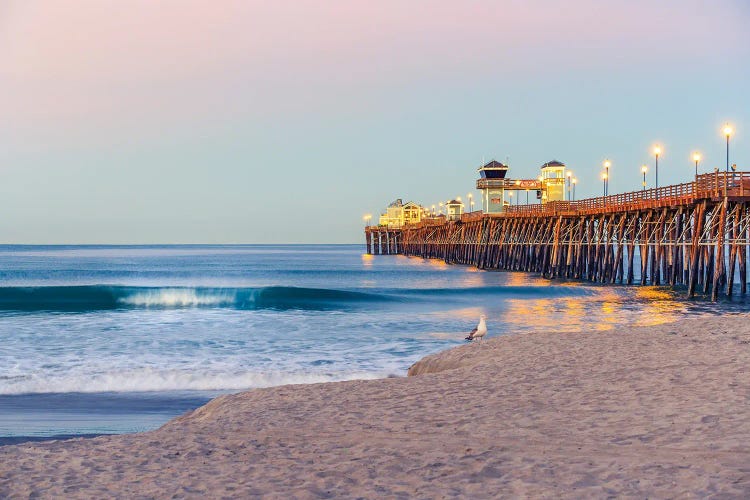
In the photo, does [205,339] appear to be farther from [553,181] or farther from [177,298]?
[553,181]

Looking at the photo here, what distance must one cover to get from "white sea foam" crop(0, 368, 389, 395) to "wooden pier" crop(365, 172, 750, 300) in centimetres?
2104

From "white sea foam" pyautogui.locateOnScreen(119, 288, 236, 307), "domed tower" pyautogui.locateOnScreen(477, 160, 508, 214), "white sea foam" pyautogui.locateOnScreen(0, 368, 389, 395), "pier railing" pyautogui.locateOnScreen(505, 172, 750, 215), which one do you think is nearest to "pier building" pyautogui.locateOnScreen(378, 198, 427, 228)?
"domed tower" pyautogui.locateOnScreen(477, 160, 508, 214)

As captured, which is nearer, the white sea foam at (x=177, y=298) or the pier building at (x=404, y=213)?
the white sea foam at (x=177, y=298)

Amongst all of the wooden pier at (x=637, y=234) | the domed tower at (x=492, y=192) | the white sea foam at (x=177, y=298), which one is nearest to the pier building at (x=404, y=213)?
the wooden pier at (x=637, y=234)

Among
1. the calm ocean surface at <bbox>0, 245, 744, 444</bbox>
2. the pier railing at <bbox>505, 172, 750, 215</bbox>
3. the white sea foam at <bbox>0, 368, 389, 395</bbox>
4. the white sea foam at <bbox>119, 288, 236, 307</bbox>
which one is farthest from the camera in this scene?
the white sea foam at <bbox>119, 288, 236, 307</bbox>

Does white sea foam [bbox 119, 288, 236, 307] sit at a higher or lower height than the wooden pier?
lower

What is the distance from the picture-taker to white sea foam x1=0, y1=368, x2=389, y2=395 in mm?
14531

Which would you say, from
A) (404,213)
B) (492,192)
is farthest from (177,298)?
(404,213)

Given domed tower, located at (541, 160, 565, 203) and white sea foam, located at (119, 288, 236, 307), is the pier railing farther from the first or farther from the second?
white sea foam, located at (119, 288, 236, 307)

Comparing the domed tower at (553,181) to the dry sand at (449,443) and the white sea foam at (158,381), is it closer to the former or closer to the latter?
the white sea foam at (158,381)

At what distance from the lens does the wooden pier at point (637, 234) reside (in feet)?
108

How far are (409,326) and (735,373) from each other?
16.7 m

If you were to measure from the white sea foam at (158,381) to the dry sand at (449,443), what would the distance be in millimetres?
4191

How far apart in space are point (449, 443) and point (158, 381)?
A: 29.4 feet
